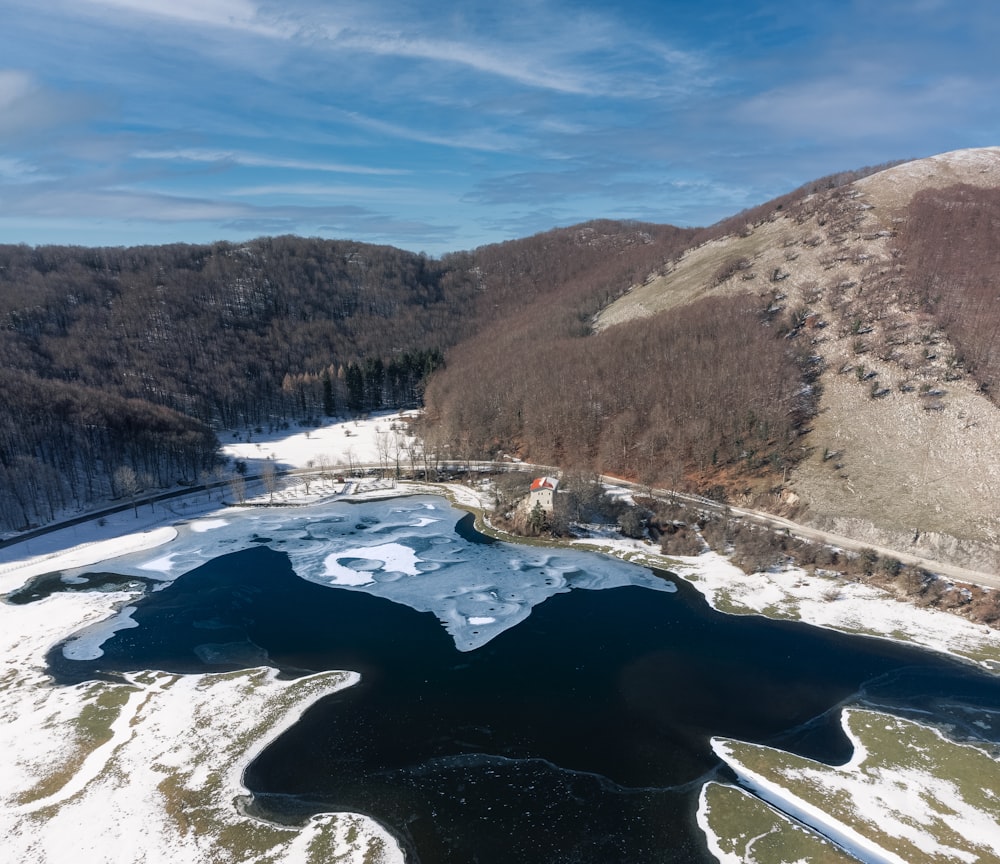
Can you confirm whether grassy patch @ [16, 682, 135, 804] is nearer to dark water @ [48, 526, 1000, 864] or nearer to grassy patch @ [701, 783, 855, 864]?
dark water @ [48, 526, 1000, 864]

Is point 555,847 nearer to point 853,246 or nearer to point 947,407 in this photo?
point 947,407

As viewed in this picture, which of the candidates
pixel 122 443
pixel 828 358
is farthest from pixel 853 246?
pixel 122 443

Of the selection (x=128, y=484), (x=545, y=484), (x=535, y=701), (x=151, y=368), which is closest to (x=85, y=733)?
(x=535, y=701)

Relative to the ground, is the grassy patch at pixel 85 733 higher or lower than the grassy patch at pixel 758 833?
higher

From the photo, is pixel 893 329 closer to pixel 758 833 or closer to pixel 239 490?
pixel 758 833

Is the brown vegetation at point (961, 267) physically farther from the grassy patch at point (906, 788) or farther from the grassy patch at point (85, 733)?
the grassy patch at point (85, 733)

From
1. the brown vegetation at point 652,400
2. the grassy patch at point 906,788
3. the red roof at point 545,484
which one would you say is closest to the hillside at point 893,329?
the brown vegetation at point 652,400

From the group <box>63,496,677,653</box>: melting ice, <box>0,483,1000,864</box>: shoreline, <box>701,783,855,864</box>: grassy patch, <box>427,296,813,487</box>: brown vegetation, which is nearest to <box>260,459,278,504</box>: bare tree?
<box>63,496,677,653</box>: melting ice
